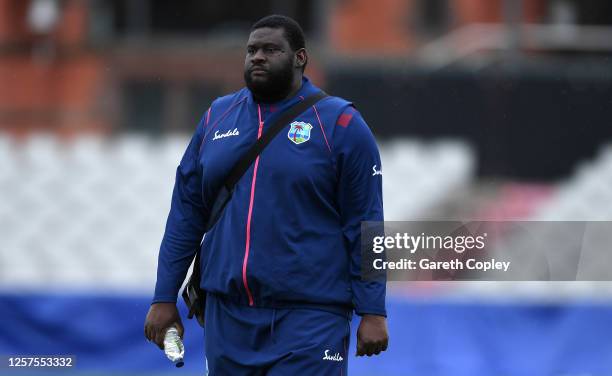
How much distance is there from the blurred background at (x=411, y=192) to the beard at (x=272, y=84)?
2573mm

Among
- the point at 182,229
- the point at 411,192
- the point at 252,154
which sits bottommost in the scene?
the point at 411,192

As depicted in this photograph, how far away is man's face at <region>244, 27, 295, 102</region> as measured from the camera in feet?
12.9

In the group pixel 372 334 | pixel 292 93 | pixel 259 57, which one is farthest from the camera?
pixel 292 93

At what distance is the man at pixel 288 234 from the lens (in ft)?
12.6

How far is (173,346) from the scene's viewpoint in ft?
13.1

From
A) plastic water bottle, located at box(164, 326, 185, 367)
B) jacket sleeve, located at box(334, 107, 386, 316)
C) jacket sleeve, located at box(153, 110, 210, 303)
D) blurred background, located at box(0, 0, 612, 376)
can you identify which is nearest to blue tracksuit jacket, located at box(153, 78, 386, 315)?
jacket sleeve, located at box(334, 107, 386, 316)

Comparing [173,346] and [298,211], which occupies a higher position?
[298,211]

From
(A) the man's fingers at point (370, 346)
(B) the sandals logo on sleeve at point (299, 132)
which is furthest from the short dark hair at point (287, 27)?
(A) the man's fingers at point (370, 346)

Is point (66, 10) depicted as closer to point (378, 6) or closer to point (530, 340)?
point (378, 6)

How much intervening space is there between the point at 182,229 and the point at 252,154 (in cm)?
42

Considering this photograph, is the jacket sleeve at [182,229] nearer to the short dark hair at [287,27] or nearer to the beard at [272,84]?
the beard at [272,84]

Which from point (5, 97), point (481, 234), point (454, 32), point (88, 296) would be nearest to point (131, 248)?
point (88, 296)

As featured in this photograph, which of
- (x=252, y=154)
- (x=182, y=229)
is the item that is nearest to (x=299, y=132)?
(x=252, y=154)

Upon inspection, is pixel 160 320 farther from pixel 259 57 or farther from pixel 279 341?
pixel 259 57
